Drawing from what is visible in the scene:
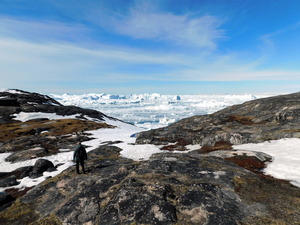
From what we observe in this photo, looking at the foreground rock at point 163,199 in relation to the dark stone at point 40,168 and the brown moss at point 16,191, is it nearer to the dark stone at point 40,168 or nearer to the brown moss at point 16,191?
the brown moss at point 16,191

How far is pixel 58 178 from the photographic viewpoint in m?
18.0

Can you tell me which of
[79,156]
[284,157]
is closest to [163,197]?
[79,156]

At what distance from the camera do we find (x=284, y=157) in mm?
22406

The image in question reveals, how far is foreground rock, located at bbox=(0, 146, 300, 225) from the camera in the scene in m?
10.3

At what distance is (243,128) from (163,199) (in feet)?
105

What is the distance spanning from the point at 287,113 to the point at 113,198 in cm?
3984

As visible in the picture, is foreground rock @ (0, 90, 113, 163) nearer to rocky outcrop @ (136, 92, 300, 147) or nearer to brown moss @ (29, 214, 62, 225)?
rocky outcrop @ (136, 92, 300, 147)

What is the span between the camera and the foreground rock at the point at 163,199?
1028cm


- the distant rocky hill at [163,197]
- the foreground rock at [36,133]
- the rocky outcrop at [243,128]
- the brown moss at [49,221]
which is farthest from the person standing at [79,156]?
the rocky outcrop at [243,128]

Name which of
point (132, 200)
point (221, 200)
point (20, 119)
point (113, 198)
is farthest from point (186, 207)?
point (20, 119)

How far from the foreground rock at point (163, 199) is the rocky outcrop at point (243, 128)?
18378mm

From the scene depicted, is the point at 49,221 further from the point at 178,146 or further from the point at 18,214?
the point at 178,146

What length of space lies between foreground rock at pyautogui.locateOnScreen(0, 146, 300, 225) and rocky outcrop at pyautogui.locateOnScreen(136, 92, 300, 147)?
18.4 metres

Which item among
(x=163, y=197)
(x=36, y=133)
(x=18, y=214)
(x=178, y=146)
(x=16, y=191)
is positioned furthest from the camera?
(x=36, y=133)
